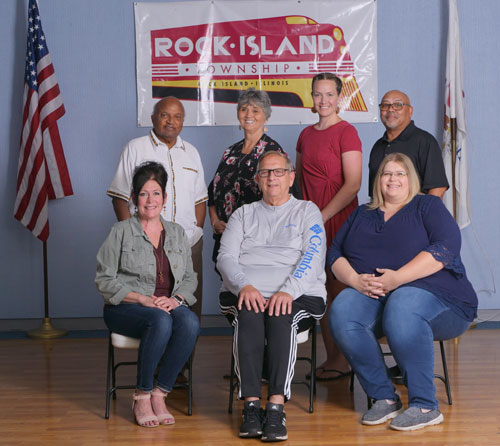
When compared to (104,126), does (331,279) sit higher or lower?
lower

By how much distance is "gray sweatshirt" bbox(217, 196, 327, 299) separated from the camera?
2.86 m

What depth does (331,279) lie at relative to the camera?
3.44 meters

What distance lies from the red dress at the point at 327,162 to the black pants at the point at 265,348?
76cm

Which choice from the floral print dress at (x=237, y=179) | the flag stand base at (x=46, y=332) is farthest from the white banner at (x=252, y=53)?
the flag stand base at (x=46, y=332)

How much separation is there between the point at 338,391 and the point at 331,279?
583mm

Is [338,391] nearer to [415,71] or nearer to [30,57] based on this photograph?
[415,71]

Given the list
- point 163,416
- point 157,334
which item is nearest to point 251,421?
point 163,416

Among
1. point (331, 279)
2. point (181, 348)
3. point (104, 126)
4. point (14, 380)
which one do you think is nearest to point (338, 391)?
point (331, 279)

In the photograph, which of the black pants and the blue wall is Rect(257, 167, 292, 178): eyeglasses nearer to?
the black pants

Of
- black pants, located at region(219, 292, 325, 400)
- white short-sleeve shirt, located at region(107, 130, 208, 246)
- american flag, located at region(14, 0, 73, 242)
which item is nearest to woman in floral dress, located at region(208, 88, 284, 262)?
white short-sleeve shirt, located at region(107, 130, 208, 246)

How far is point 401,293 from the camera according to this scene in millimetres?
2736

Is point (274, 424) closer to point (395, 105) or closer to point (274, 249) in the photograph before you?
point (274, 249)

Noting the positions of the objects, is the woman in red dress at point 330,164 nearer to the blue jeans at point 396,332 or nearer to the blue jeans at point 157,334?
the blue jeans at point 396,332

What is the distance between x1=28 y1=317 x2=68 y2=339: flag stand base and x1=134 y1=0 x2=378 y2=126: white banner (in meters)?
1.60
